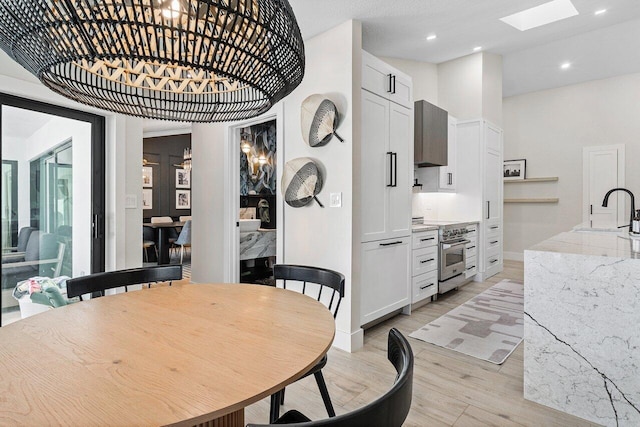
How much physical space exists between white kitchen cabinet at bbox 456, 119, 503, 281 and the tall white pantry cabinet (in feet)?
6.00

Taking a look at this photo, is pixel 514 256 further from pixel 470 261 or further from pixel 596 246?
pixel 596 246

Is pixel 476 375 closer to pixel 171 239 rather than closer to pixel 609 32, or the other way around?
pixel 609 32

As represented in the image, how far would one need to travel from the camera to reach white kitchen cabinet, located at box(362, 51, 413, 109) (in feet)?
9.70

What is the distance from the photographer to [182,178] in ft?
27.7

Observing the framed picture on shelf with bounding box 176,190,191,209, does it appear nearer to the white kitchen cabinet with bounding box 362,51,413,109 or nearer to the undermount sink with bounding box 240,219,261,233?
the undermount sink with bounding box 240,219,261,233

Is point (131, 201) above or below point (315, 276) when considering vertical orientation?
above

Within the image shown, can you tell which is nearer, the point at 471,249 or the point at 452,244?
the point at 452,244

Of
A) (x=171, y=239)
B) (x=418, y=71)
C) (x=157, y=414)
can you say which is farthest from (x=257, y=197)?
(x=157, y=414)

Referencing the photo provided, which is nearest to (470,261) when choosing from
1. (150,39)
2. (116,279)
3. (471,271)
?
(471,271)

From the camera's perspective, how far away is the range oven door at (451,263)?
3950mm

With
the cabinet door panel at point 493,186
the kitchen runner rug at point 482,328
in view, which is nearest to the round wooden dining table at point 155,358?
the kitchen runner rug at point 482,328

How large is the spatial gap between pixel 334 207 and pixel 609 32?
14.3 feet

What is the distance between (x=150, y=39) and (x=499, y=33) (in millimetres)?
4287

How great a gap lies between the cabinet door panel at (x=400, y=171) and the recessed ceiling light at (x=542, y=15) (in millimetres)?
→ 1605
